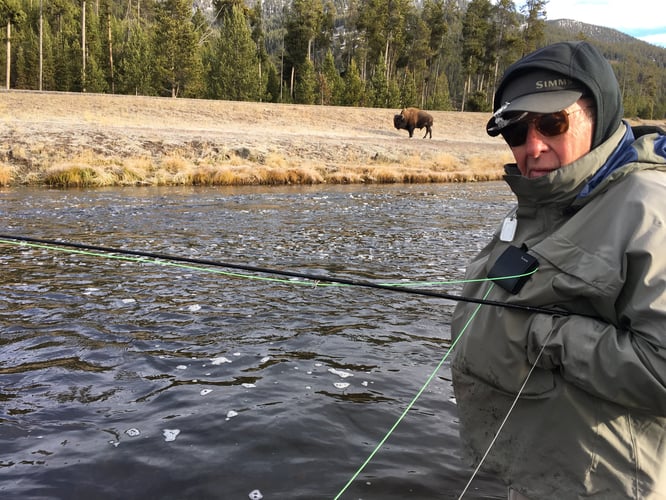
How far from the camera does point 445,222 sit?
16641 mm

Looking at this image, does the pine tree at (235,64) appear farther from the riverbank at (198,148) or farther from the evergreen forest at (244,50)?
the riverbank at (198,148)

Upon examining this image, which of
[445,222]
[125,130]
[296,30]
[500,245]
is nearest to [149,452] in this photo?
[500,245]

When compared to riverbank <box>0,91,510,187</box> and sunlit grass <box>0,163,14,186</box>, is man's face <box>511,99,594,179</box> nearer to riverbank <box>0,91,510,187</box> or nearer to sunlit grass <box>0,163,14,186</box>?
riverbank <box>0,91,510,187</box>

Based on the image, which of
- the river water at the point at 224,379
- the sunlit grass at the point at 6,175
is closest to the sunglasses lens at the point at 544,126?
the river water at the point at 224,379

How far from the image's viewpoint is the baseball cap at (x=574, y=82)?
6.96ft

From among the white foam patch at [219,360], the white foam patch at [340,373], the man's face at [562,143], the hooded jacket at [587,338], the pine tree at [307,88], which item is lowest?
the white foam patch at [219,360]

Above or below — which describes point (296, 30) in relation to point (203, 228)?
above

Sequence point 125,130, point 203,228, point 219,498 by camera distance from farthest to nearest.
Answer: point 125,130, point 203,228, point 219,498

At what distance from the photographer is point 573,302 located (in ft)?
6.84

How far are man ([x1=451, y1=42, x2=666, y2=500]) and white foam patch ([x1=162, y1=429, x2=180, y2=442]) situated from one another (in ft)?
9.27

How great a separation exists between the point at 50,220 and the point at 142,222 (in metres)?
2.41

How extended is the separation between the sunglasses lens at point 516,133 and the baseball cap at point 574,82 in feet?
0.30

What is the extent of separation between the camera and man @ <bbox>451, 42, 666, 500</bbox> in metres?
1.85

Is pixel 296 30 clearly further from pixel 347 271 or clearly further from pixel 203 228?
pixel 347 271
